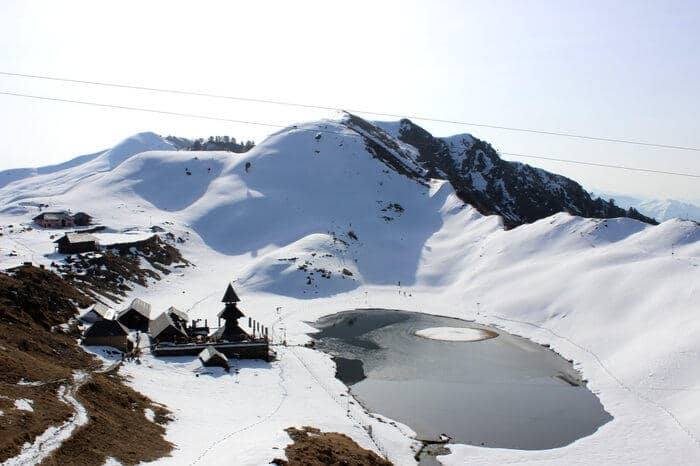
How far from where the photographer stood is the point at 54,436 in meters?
23.8

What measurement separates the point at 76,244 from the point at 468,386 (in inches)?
2449

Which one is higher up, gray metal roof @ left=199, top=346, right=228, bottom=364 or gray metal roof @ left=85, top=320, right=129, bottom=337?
gray metal roof @ left=85, top=320, right=129, bottom=337

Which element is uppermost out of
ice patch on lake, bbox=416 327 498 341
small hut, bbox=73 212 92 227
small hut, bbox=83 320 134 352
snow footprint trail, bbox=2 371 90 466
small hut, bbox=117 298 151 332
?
snow footprint trail, bbox=2 371 90 466

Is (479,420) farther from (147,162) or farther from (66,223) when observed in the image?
(147,162)

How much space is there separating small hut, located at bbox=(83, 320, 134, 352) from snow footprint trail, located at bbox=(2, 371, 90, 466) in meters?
15.9

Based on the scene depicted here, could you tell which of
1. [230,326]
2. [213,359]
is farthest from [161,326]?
[213,359]

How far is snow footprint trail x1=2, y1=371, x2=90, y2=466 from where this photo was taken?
21198 mm

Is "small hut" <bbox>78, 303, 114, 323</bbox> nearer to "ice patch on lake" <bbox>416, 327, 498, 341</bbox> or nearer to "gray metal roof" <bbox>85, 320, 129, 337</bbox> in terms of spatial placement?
"gray metal roof" <bbox>85, 320, 129, 337</bbox>

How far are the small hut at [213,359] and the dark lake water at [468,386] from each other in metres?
11.5

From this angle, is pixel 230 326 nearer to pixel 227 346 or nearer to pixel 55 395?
pixel 227 346

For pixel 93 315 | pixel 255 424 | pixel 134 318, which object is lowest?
pixel 134 318

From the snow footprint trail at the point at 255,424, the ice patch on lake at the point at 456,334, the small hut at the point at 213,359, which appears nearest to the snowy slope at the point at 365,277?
the snow footprint trail at the point at 255,424

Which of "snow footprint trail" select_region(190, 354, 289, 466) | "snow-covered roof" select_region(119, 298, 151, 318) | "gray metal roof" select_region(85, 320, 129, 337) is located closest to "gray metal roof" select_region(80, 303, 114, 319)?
"snow-covered roof" select_region(119, 298, 151, 318)

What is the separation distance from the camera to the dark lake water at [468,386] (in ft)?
130
